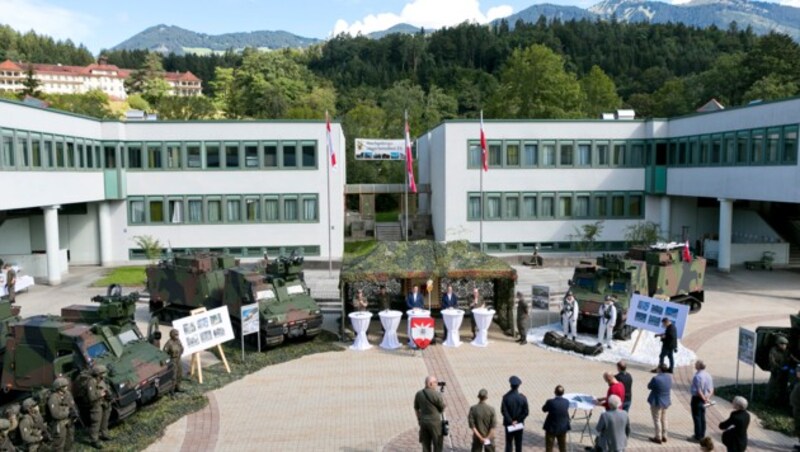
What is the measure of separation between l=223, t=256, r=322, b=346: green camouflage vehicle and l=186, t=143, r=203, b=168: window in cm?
1625

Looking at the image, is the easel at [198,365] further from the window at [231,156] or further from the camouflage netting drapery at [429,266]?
the window at [231,156]

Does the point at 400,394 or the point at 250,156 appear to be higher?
the point at 250,156

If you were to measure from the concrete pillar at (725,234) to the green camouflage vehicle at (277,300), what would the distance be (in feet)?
69.7

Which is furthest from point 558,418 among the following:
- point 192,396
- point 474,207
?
point 474,207

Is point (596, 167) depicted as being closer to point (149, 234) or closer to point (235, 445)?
point (149, 234)

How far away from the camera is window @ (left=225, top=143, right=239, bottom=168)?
1395 inches

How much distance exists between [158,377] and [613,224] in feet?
94.2

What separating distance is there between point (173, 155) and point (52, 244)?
8104 mm

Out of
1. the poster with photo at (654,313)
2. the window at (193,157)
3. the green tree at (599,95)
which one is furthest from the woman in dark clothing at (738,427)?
the green tree at (599,95)

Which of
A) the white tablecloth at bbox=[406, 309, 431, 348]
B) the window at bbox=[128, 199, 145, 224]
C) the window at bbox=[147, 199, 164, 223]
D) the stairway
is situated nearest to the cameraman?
the white tablecloth at bbox=[406, 309, 431, 348]

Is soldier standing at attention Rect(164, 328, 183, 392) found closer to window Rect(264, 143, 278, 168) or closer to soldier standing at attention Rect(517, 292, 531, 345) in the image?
soldier standing at attention Rect(517, 292, 531, 345)

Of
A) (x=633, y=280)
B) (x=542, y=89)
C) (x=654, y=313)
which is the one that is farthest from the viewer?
(x=542, y=89)

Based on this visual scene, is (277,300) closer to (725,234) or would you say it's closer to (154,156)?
(154,156)

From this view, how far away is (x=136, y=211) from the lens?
1404 inches
